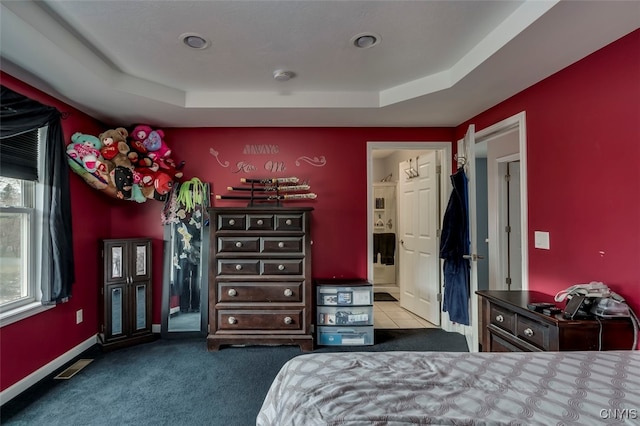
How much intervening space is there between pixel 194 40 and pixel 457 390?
234 cm

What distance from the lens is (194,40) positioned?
6.76 ft

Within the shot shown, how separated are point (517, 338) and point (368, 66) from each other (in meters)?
2.11

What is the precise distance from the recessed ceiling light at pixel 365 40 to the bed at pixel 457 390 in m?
1.86

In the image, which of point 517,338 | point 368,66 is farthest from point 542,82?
point 517,338

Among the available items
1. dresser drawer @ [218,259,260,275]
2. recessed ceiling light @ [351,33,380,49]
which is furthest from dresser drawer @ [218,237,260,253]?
recessed ceiling light @ [351,33,380,49]

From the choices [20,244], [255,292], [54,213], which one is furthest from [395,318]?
[20,244]

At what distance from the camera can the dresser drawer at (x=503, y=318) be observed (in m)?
1.96

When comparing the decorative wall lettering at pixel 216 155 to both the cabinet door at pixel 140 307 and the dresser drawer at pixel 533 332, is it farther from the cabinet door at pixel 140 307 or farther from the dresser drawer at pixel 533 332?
the dresser drawer at pixel 533 332

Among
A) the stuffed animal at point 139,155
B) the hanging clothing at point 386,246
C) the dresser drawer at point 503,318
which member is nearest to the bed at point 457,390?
the dresser drawer at point 503,318

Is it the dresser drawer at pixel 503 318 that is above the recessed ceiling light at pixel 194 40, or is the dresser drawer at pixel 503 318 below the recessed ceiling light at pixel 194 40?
below

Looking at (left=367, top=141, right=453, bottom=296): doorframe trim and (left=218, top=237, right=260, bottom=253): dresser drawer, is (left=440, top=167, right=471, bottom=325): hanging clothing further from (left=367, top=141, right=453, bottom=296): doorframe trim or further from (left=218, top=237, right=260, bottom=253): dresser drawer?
(left=218, top=237, right=260, bottom=253): dresser drawer

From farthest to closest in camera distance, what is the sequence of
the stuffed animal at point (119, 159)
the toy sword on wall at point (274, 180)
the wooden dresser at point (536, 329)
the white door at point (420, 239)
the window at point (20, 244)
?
the white door at point (420, 239) → the toy sword on wall at point (274, 180) → the stuffed animal at point (119, 159) → the window at point (20, 244) → the wooden dresser at point (536, 329)

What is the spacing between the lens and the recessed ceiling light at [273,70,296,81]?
8.27 feet

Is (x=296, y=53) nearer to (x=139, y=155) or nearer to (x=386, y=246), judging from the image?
(x=139, y=155)
